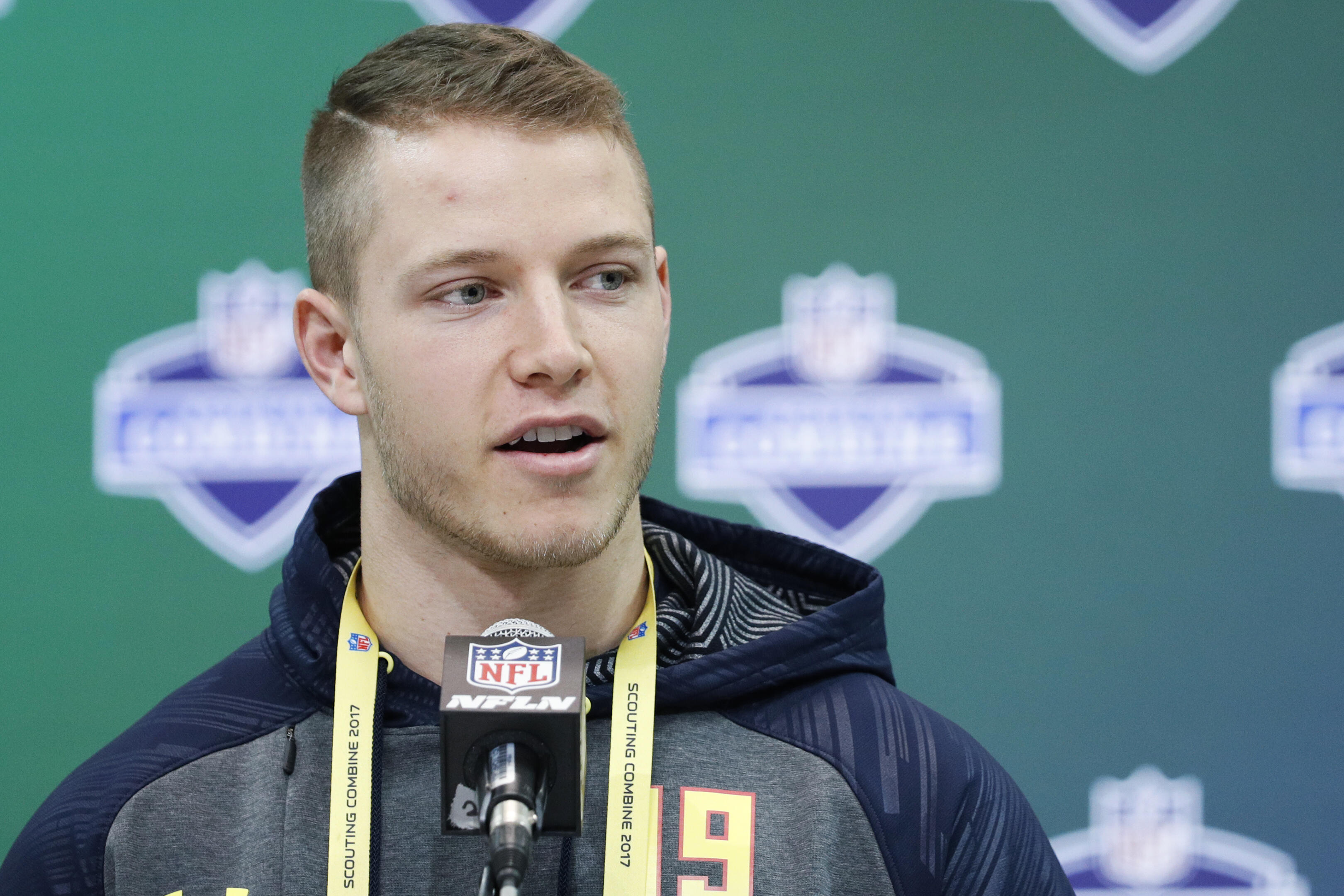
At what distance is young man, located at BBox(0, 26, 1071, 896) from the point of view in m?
0.99

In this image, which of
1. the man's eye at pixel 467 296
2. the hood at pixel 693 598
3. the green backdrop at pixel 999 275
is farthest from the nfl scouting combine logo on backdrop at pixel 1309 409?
the man's eye at pixel 467 296

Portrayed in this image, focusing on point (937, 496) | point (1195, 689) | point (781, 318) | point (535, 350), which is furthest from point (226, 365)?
point (1195, 689)

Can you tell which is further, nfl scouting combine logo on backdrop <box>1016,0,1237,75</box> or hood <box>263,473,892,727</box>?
nfl scouting combine logo on backdrop <box>1016,0,1237,75</box>

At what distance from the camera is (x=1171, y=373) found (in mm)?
1851

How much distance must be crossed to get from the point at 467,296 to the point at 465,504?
0.17 metres

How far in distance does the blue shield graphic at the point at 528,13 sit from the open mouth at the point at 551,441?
95 cm

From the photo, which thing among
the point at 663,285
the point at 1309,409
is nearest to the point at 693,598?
the point at 663,285

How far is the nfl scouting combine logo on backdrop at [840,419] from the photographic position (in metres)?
1.79

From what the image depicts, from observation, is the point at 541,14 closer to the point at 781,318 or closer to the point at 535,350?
the point at 781,318

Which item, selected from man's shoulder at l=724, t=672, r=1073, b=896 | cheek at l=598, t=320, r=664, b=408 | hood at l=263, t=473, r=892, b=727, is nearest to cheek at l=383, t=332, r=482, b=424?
cheek at l=598, t=320, r=664, b=408

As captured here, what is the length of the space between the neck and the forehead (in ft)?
Answer: 0.79

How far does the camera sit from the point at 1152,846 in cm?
184

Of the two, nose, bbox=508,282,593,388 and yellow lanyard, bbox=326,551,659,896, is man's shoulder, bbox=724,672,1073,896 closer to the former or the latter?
Answer: yellow lanyard, bbox=326,551,659,896

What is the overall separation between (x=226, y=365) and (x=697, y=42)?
0.83m
